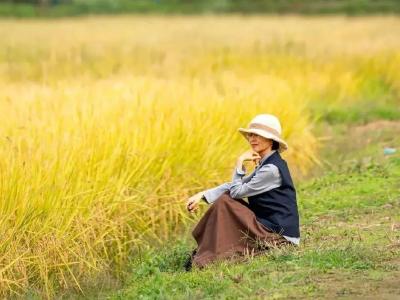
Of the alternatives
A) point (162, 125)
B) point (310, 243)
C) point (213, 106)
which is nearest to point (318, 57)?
point (213, 106)

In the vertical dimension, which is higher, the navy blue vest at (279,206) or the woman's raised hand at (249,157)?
the woman's raised hand at (249,157)

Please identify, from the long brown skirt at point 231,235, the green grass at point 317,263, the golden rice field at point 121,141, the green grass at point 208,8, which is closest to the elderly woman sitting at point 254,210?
the long brown skirt at point 231,235

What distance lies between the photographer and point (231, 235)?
243 inches

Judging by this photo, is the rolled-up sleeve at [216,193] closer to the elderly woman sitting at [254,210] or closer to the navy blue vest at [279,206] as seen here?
the elderly woman sitting at [254,210]

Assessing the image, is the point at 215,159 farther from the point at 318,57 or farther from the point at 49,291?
the point at 318,57

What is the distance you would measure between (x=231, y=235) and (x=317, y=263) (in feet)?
2.41

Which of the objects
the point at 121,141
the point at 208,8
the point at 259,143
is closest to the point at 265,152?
the point at 259,143

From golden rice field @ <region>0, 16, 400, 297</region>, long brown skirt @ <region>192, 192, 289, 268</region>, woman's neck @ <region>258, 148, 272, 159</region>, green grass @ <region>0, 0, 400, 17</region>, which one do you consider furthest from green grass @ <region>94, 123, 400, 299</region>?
green grass @ <region>0, 0, 400, 17</region>

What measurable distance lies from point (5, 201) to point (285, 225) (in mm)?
1684

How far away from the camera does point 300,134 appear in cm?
1068

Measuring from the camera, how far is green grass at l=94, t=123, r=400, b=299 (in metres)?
5.27

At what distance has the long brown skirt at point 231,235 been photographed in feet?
20.1

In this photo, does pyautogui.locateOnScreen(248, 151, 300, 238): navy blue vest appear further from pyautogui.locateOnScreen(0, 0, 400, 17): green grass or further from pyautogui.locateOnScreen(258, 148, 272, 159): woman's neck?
pyautogui.locateOnScreen(0, 0, 400, 17): green grass

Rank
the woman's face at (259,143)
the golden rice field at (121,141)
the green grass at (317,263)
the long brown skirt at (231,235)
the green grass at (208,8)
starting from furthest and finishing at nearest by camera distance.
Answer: the green grass at (208,8) → the golden rice field at (121,141) → the woman's face at (259,143) → the long brown skirt at (231,235) → the green grass at (317,263)
